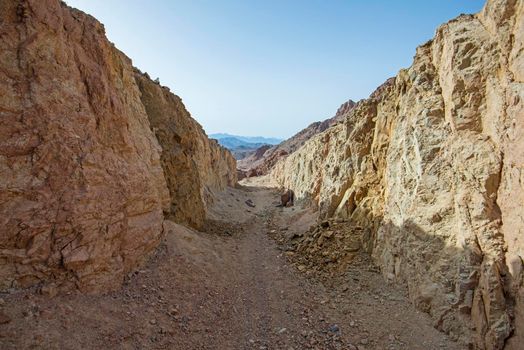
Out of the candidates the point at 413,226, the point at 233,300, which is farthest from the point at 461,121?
the point at 233,300

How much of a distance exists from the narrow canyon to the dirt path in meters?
0.05

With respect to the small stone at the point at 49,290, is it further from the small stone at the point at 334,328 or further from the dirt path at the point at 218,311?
the small stone at the point at 334,328

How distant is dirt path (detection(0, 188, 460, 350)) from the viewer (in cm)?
604

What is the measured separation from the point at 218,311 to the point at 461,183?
8325 mm

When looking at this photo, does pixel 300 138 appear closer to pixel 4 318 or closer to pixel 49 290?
pixel 49 290

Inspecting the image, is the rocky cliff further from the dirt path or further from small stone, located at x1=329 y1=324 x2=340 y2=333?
small stone, located at x1=329 y1=324 x2=340 y2=333

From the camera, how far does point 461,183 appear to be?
842cm

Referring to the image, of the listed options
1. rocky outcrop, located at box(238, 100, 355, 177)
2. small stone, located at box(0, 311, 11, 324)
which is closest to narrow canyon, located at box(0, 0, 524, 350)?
small stone, located at box(0, 311, 11, 324)

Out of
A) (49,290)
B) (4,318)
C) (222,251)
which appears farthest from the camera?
(222,251)

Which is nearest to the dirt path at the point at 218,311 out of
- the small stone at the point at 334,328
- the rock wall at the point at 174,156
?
the small stone at the point at 334,328

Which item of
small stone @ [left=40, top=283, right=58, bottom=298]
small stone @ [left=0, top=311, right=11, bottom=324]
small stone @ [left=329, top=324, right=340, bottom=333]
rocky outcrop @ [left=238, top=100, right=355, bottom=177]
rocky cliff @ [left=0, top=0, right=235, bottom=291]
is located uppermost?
rocky outcrop @ [left=238, top=100, right=355, bottom=177]

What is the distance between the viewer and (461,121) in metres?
8.92

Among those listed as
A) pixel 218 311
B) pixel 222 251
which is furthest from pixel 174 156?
pixel 218 311

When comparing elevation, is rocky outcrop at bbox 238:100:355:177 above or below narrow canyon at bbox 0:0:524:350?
above
